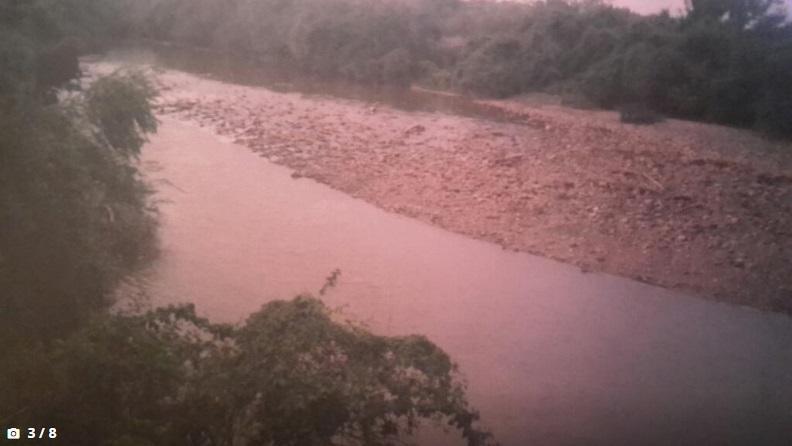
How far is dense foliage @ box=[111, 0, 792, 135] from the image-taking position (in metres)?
12.4

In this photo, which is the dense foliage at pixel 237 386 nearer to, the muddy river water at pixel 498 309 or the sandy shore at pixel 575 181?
the muddy river water at pixel 498 309

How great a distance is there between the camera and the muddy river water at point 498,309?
6.61 metres

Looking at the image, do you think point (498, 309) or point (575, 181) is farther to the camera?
point (575, 181)

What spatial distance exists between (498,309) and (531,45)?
11136 mm

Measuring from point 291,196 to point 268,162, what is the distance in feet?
3.89

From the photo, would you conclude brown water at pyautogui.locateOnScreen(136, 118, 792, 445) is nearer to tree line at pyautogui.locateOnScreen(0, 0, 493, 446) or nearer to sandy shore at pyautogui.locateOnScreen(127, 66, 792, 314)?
sandy shore at pyautogui.locateOnScreen(127, 66, 792, 314)

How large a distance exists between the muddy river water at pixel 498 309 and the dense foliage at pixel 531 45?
443cm

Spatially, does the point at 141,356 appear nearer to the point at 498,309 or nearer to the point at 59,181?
the point at 59,181

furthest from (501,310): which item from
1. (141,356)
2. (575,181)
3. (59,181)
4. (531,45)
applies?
(531,45)

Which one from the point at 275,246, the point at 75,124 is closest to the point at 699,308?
the point at 275,246

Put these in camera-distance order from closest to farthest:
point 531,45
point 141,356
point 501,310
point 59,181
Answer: point 141,356 → point 59,181 → point 501,310 → point 531,45

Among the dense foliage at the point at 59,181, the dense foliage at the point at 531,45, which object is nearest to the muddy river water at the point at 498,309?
the dense foliage at the point at 59,181

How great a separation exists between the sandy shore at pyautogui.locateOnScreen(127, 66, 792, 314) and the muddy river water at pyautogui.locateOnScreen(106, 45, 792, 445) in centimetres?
37

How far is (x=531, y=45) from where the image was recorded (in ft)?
59.0
